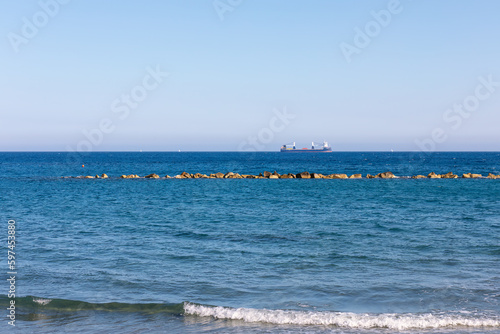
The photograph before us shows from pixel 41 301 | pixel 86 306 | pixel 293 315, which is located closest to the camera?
pixel 293 315

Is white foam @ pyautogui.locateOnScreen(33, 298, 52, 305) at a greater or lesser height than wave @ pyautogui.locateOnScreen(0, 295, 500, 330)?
greater

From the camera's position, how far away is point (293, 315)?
34.0 ft

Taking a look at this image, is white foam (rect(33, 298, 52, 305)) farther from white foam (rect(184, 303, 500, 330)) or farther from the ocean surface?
white foam (rect(184, 303, 500, 330))

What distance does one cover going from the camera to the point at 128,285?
41.6 feet

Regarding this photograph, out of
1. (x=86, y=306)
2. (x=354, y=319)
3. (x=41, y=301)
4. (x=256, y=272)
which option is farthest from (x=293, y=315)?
(x=41, y=301)

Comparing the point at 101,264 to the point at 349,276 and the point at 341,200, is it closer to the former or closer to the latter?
the point at 349,276

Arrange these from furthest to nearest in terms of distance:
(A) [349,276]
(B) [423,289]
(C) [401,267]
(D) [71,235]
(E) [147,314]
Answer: (D) [71,235] < (C) [401,267] < (A) [349,276] < (B) [423,289] < (E) [147,314]

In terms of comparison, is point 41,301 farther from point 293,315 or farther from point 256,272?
point 293,315

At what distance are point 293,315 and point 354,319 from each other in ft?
4.65

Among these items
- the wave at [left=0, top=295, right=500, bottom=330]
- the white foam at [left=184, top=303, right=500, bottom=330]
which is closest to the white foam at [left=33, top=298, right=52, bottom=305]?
the wave at [left=0, top=295, right=500, bottom=330]

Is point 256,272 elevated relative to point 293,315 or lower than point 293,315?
elevated

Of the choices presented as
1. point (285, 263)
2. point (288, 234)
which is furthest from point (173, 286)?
point (288, 234)

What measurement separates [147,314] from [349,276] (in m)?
6.16

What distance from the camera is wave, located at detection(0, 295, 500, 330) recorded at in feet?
32.5
